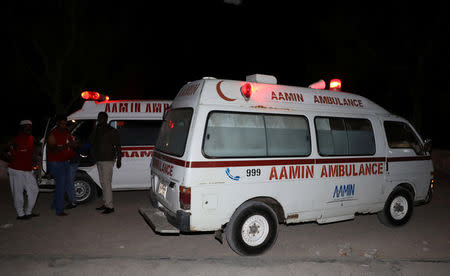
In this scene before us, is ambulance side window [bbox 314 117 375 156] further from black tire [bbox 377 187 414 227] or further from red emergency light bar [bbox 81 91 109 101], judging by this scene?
red emergency light bar [bbox 81 91 109 101]

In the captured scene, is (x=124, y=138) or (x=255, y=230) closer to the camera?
(x=255, y=230)

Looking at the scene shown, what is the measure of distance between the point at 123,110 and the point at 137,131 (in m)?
0.58

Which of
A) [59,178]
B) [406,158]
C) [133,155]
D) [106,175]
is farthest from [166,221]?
[406,158]

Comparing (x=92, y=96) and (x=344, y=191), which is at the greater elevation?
(x=92, y=96)

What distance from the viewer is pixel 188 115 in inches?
185

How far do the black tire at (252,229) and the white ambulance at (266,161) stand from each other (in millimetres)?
14

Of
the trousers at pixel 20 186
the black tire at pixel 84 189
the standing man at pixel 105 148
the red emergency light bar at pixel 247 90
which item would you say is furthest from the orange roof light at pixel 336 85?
the trousers at pixel 20 186

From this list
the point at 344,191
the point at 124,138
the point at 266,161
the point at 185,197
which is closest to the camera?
the point at 185,197

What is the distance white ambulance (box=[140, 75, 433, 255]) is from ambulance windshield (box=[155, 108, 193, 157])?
0.07 ft

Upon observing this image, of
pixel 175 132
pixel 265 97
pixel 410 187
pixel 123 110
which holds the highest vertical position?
pixel 265 97

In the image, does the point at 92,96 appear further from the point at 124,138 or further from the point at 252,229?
the point at 252,229

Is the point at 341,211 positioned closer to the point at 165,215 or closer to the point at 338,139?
the point at 338,139

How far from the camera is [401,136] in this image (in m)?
6.36

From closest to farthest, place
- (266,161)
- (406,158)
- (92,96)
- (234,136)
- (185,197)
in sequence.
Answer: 1. (185,197)
2. (234,136)
3. (266,161)
4. (406,158)
5. (92,96)
